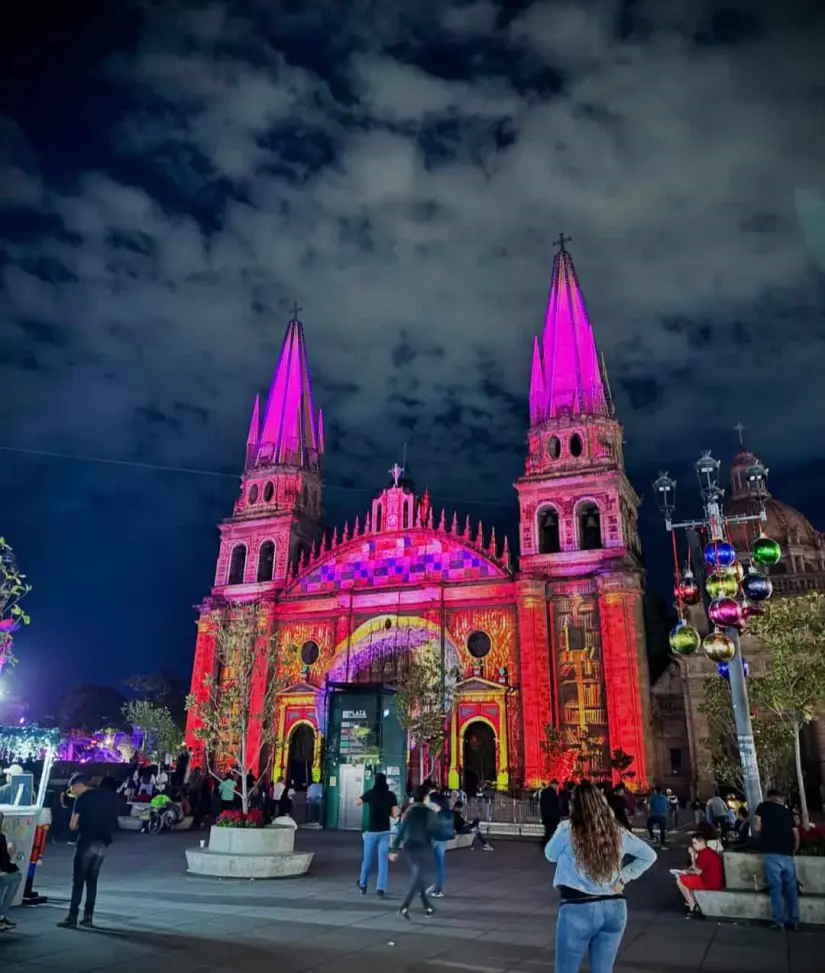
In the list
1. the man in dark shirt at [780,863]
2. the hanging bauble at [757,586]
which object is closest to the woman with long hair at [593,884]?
the man in dark shirt at [780,863]

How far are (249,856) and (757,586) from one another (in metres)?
10.9

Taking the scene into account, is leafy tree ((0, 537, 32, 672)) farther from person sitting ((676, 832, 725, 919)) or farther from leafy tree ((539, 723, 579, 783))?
leafy tree ((539, 723, 579, 783))

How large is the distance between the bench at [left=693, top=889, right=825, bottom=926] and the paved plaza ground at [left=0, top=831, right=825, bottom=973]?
0.33m

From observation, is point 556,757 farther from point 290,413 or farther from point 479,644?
point 290,413

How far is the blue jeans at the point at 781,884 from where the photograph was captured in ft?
31.3

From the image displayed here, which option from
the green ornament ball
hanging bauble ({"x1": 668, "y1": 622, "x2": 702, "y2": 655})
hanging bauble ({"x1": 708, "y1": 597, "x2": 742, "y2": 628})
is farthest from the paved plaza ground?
the green ornament ball

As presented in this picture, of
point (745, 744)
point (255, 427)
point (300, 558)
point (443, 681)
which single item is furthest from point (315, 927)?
point (255, 427)

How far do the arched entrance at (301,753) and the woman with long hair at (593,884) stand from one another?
40373 mm

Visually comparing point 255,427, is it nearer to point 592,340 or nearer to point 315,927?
point 592,340

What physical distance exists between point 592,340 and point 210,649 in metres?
32.5

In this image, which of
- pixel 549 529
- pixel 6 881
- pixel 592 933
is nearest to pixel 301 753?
pixel 549 529

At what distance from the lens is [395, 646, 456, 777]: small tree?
1384 inches

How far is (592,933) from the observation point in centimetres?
458

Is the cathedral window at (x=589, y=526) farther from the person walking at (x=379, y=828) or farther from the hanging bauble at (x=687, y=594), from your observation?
the person walking at (x=379, y=828)
